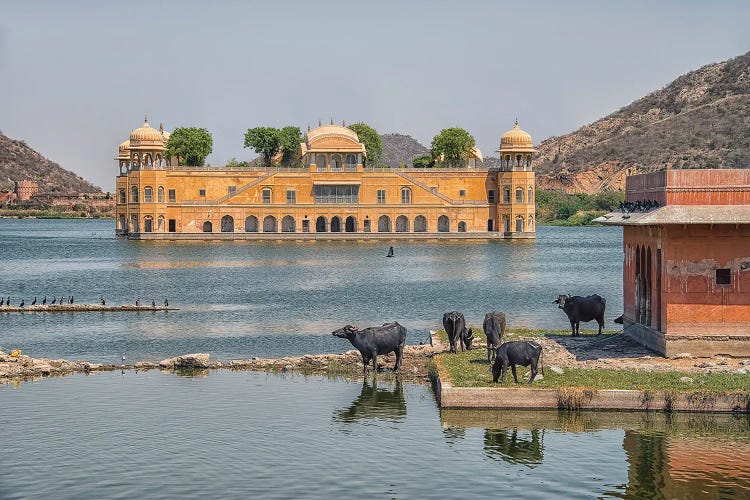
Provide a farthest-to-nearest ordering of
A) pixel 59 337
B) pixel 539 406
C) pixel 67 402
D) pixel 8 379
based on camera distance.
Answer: pixel 59 337
pixel 8 379
pixel 67 402
pixel 539 406

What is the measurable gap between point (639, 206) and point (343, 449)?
974 centimetres

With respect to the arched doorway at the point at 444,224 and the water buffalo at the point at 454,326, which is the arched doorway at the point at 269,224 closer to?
the arched doorway at the point at 444,224

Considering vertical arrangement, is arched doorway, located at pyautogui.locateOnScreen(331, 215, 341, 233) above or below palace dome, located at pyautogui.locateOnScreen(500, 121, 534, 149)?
below

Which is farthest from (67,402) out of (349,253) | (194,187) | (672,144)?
(672,144)

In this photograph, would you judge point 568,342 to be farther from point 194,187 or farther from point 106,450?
point 194,187

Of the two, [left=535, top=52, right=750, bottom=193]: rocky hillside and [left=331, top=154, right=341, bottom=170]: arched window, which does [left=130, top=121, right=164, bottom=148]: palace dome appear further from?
[left=535, top=52, right=750, bottom=193]: rocky hillside

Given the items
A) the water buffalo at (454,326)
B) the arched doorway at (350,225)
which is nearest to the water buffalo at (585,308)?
the water buffalo at (454,326)

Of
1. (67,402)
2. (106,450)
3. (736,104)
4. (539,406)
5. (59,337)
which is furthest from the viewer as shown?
(736,104)

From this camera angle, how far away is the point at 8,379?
25.2m

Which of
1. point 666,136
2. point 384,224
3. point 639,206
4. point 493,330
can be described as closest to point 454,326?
point 493,330

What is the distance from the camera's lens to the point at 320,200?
96.7 meters

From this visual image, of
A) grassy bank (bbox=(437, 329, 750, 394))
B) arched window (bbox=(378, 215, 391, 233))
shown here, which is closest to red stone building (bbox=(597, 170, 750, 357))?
grassy bank (bbox=(437, 329, 750, 394))

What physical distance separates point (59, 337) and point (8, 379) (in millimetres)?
9211

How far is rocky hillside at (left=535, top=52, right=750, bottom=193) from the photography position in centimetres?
13588
